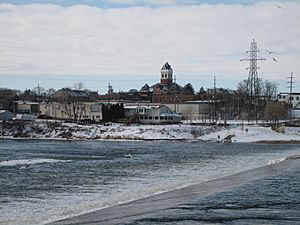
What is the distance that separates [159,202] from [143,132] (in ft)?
233

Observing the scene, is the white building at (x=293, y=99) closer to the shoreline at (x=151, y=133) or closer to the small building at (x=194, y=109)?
the small building at (x=194, y=109)

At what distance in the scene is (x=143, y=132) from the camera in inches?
3777

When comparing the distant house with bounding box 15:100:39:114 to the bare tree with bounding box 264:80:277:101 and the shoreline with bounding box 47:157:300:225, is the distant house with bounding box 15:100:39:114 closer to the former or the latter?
the bare tree with bounding box 264:80:277:101

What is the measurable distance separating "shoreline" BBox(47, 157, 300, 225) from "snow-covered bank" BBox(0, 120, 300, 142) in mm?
53286

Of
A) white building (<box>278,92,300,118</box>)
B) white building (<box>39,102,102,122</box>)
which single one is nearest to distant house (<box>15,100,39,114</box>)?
white building (<box>39,102,102,122</box>)

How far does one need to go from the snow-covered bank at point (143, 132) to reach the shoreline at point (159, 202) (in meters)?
53.3

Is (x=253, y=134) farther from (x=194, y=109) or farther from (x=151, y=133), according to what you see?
(x=194, y=109)

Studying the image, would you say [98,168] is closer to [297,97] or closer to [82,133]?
[82,133]

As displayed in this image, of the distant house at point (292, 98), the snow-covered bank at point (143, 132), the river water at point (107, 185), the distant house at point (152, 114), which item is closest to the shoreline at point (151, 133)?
the snow-covered bank at point (143, 132)

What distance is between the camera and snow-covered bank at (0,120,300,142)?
91.9 meters

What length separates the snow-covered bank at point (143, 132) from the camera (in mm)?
91912

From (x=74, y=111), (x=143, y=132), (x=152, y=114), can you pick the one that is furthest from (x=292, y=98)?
(x=143, y=132)

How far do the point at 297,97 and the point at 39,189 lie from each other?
546ft

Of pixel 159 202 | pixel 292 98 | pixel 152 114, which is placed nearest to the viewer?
pixel 159 202
